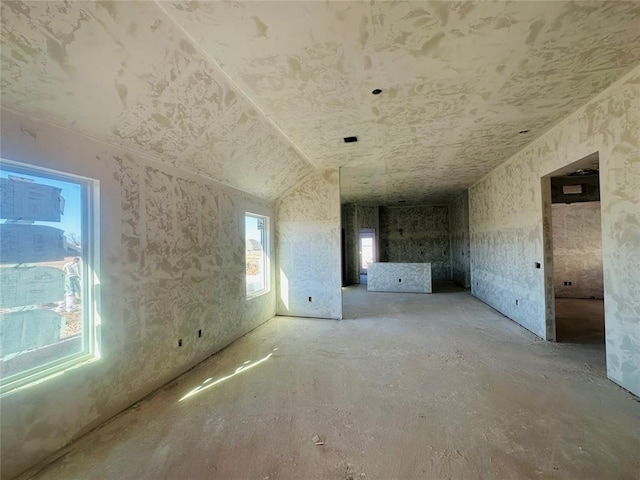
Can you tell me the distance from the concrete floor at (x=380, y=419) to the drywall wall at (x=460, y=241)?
181 inches

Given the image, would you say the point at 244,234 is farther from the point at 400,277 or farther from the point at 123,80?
the point at 400,277

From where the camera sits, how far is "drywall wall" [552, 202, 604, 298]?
5953 mm

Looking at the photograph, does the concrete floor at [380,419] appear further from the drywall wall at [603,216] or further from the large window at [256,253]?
the large window at [256,253]

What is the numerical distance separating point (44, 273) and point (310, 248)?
3532 mm

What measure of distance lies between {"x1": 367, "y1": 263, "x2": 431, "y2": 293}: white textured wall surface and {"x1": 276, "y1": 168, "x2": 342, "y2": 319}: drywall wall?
3.05 meters

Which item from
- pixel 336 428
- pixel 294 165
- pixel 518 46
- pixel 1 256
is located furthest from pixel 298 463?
pixel 294 165

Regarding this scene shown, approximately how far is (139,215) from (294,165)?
243 cm

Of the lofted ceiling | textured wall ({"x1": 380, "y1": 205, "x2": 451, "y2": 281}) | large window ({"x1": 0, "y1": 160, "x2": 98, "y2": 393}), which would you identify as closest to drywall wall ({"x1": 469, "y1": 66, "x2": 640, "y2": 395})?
the lofted ceiling

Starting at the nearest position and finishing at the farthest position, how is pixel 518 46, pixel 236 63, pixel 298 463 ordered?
pixel 298 463 → pixel 518 46 → pixel 236 63

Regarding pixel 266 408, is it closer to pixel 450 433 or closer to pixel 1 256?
pixel 450 433

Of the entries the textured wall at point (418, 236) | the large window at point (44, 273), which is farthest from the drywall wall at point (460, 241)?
the large window at point (44, 273)

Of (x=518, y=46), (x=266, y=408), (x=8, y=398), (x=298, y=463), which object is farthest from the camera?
(x=266, y=408)

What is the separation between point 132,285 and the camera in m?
2.24

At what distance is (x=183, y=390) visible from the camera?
2.46 m
